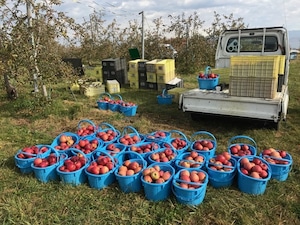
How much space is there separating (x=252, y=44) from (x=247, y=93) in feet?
6.86

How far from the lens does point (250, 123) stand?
536cm

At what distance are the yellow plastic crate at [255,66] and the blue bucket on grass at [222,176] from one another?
6.18ft

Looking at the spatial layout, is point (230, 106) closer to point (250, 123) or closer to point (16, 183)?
point (250, 123)

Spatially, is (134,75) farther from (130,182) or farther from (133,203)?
(133,203)

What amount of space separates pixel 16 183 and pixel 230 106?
360 centimetres

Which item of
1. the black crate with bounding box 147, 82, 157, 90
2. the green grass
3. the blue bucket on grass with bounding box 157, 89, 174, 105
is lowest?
the green grass

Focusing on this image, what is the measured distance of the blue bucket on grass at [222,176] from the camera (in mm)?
3200

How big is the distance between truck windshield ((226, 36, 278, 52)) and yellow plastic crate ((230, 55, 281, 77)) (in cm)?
168

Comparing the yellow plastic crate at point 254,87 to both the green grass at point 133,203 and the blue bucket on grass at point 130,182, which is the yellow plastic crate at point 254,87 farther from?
the blue bucket on grass at point 130,182

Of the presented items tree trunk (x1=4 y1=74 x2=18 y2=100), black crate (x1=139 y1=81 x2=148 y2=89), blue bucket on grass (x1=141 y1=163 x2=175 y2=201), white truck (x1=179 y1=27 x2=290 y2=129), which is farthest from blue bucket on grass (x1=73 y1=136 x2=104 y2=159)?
black crate (x1=139 y1=81 x2=148 y2=89)

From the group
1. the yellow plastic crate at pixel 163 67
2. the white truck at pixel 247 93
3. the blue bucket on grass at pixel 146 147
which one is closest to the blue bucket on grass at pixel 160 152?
the blue bucket on grass at pixel 146 147

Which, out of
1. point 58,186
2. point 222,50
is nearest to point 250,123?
point 222,50

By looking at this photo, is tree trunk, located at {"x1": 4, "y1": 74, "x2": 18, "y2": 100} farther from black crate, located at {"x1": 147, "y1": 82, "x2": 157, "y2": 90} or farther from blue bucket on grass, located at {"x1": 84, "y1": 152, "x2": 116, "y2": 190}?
blue bucket on grass, located at {"x1": 84, "y1": 152, "x2": 116, "y2": 190}

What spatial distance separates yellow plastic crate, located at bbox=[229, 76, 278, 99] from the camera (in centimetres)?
443
